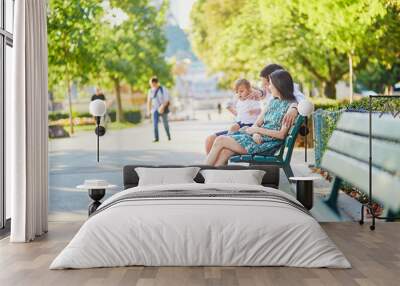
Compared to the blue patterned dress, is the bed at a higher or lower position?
lower

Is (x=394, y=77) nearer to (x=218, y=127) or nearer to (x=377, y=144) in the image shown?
(x=377, y=144)

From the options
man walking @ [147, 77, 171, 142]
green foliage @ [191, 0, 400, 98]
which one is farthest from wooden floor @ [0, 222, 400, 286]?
green foliage @ [191, 0, 400, 98]

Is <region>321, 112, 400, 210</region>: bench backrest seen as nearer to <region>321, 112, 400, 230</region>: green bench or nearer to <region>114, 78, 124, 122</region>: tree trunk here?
<region>321, 112, 400, 230</region>: green bench

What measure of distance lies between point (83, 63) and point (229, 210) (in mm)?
3686

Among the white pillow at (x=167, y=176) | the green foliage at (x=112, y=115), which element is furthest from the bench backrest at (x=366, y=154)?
the green foliage at (x=112, y=115)

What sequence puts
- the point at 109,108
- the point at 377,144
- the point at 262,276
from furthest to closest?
the point at 109,108 → the point at 377,144 → the point at 262,276

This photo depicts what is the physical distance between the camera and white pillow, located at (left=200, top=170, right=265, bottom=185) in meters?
7.32

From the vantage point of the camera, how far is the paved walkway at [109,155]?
830 cm

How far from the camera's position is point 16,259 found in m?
5.73

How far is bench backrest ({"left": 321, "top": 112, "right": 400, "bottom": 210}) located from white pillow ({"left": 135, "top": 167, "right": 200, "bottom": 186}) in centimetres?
166

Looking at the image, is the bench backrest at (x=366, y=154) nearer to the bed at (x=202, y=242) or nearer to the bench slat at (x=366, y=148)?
the bench slat at (x=366, y=148)

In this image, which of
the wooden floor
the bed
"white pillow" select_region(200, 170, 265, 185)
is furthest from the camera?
"white pillow" select_region(200, 170, 265, 185)

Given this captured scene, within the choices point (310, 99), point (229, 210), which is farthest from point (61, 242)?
point (310, 99)

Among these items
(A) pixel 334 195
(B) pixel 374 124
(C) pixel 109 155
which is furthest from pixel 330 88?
(C) pixel 109 155
